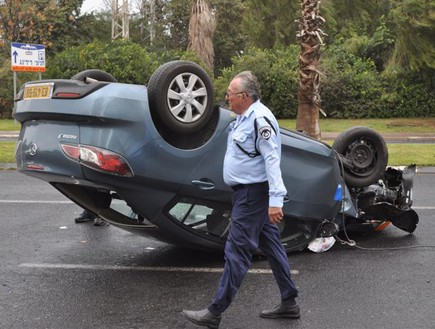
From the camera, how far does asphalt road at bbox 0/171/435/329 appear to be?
167 inches

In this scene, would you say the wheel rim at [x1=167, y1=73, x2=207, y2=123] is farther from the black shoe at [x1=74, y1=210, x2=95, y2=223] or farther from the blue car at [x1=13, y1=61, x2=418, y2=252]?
the black shoe at [x1=74, y1=210, x2=95, y2=223]

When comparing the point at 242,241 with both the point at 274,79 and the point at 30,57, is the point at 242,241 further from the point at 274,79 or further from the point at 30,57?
the point at 274,79

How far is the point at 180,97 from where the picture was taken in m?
4.80

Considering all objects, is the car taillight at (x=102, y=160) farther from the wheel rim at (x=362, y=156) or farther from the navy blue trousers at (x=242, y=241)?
the wheel rim at (x=362, y=156)

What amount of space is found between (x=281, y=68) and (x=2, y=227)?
73.7 feet

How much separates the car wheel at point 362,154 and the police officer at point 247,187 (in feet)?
7.42

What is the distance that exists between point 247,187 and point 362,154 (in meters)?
2.60

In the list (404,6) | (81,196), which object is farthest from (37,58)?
(81,196)

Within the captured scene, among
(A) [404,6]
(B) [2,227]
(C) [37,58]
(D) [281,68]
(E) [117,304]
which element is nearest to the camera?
(E) [117,304]

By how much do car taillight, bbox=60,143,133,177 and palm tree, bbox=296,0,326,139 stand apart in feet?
30.6

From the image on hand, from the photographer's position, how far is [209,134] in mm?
5043

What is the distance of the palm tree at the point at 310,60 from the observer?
1354cm

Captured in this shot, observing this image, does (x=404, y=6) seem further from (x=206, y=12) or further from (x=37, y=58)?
(x=37, y=58)

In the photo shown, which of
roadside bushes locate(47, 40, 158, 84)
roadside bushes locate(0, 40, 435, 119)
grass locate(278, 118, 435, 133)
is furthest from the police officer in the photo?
roadside bushes locate(47, 40, 158, 84)
